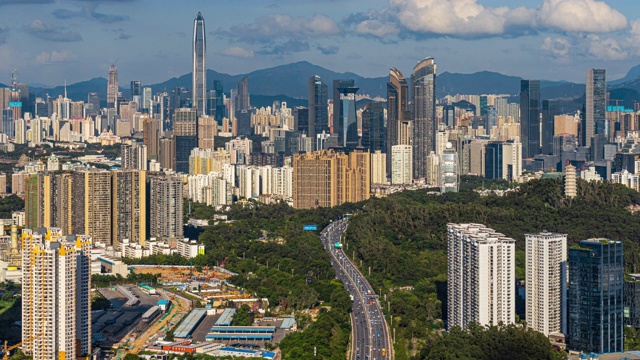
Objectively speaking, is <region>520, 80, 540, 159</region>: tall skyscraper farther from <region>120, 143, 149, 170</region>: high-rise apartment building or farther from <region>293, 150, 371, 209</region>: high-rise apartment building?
<region>293, 150, 371, 209</region>: high-rise apartment building

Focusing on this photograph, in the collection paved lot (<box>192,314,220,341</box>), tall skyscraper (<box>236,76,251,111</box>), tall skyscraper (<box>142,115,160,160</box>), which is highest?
tall skyscraper (<box>236,76,251,111</box>)

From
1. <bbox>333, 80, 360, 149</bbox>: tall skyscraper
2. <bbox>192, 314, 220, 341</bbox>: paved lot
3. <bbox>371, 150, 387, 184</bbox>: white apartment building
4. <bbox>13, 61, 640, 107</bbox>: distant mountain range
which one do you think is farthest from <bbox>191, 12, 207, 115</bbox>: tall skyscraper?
<bbox>192, 314, 220, 341</bbox>: paved lot

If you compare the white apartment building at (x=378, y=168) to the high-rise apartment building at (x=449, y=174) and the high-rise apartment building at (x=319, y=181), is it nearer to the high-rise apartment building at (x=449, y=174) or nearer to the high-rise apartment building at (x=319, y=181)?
the high-rise apartment building at (x=449, y=174)

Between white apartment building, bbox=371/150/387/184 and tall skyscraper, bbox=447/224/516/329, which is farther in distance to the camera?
white apartment building, bbox=371/150/387/184

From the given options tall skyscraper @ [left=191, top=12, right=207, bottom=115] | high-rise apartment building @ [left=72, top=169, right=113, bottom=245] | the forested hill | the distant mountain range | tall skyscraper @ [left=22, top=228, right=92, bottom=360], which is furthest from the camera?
the distant mountain range

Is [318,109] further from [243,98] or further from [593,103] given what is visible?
[243,98]

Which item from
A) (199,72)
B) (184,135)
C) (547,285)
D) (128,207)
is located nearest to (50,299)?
(547,285)

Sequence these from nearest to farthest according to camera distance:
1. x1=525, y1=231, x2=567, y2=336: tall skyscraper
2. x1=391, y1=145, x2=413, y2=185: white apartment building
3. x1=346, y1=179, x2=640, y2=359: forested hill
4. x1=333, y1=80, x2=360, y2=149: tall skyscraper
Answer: x1=525, y1=231, x2=567, y2=336: tall skyscraper → x1=346, y1=179, x2=640, y2=359: forested hill → x1=391, y1=145, x2=413, y2=185: white apartment building → x1=333, y1=80, x2=360, y2=149: tall skyscraper
